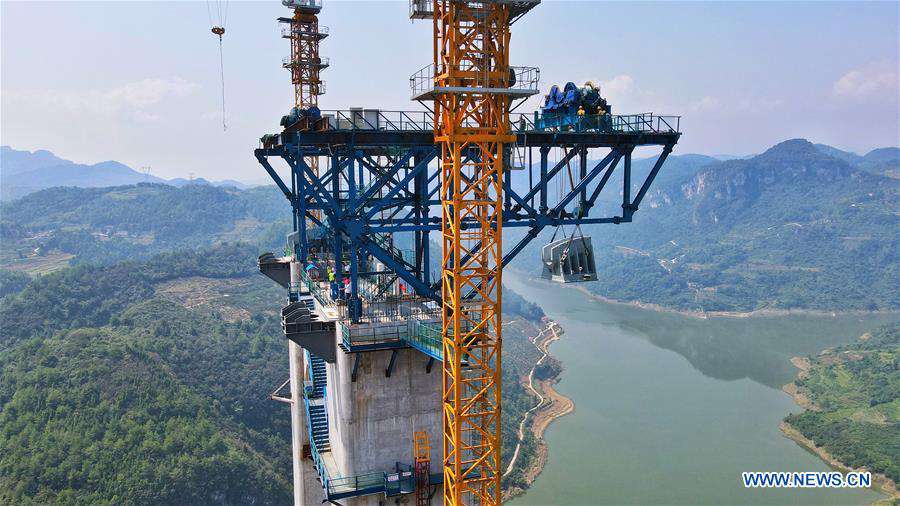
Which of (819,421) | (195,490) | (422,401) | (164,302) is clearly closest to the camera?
(422,401)

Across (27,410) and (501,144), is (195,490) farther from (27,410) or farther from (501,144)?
(501,144)

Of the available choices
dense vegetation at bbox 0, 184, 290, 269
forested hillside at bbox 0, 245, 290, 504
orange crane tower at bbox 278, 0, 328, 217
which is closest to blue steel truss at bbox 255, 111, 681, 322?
orange crane tower at bbox 278, 0, 328, 217

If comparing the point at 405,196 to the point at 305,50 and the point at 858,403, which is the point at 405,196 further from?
the point at 858,403

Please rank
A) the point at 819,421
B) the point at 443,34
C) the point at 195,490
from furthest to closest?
the point at 819,421, the point at 195,490, the point at 443,34

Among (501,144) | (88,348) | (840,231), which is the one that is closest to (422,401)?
(501,144)

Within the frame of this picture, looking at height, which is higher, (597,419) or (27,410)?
(27,410)

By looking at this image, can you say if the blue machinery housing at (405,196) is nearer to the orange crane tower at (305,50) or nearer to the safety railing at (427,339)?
the safety railing at (427,339)
